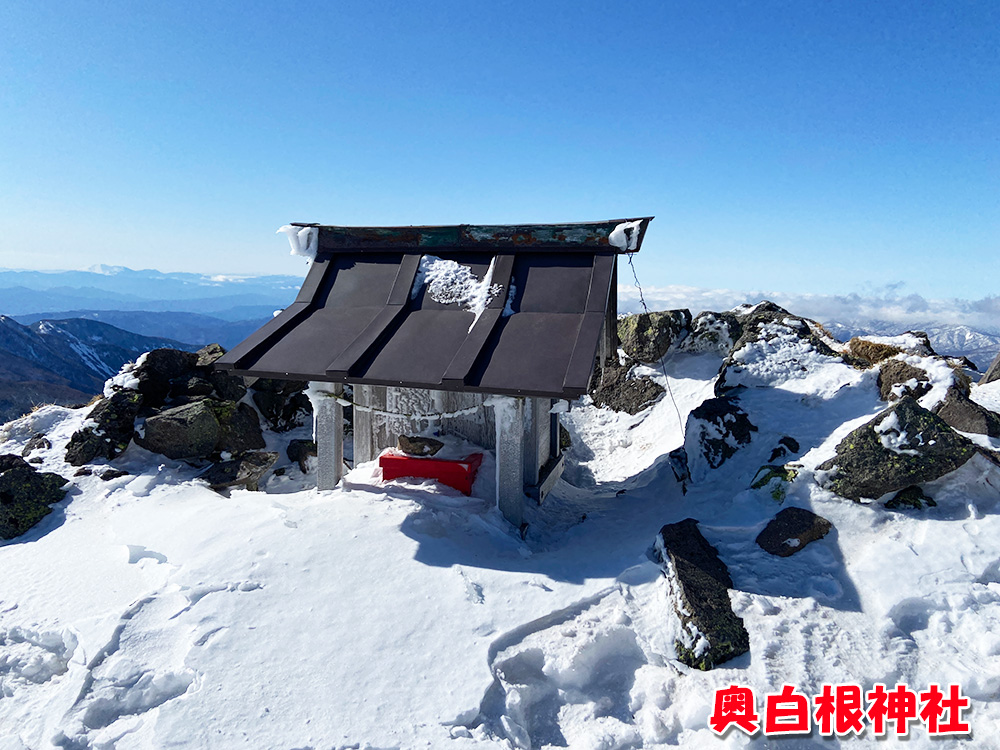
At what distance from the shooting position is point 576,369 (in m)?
6.82

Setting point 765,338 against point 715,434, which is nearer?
point 715,434

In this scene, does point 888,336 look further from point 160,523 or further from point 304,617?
point 160,523

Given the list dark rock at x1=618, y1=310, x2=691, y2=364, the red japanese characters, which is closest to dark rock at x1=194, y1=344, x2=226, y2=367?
dark rock at x1=618, y1=310, x2=691, y2=364

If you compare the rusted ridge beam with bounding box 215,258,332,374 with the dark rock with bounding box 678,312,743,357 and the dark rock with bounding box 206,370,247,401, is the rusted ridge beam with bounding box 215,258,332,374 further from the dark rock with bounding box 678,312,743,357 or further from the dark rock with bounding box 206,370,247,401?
the dark rock with bounding box 678,312,743,357

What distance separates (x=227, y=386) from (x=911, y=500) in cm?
1364

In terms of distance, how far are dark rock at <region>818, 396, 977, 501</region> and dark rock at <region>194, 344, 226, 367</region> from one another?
44.4 ft

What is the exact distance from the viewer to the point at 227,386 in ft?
43.3

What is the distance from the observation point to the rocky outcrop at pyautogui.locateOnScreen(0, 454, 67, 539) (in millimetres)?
8477

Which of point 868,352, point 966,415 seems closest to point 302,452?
point 966,415

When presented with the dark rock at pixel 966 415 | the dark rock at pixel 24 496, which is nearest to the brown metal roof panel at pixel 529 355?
the dark rock at pixel 966 415

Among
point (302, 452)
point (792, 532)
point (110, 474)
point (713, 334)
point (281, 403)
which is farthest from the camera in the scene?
point (713, 334)

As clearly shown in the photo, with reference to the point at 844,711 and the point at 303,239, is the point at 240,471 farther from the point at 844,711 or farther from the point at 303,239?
the point at 844,711

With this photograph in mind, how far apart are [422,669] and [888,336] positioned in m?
12.6

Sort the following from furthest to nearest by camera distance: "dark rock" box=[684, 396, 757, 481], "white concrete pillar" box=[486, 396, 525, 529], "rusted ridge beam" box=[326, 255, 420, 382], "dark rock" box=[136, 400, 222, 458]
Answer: "dark rock" box=[136, 400, 222, 458] < "dark rock" box=[684, 396, 757, 481] < "white concrete pillar" box=[486, 396, 525, 529] < "rusted ridge beam" box=[326, 255, 420, 382]
